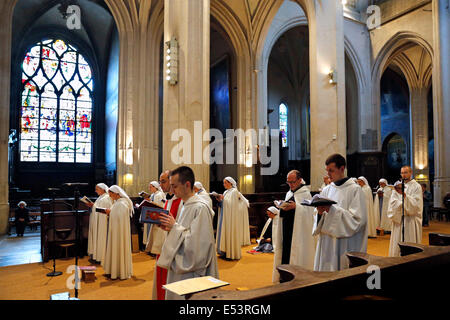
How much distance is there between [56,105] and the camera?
20219 mm

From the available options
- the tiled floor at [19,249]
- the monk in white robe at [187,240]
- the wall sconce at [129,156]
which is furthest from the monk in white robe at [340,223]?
the wall sconce at [129,156]

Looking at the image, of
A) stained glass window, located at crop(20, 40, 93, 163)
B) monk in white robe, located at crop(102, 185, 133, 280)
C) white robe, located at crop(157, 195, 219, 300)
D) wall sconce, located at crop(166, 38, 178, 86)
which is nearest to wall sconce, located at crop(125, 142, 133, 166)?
wall sconce, located at crop(166, 38, 178, 86)

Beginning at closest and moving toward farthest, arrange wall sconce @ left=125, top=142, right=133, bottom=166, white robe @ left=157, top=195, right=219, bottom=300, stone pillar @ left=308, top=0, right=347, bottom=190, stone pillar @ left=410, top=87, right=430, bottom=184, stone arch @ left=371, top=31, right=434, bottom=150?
white robe @ left=157, top=195, right=219, bottom=300, stone pillar @ left=308, top=0, right=347, bottom=190, wall sconce @ left=125, top=142, right=133, bottom=166, stone arch @ left=371, top=31, right=434, bottom=150, stone pillar @ left=410, top=87, right=430, bottom=184

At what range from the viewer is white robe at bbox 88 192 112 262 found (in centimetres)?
663

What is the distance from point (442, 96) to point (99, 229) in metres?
14.9

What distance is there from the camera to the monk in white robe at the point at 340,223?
3.21 metres

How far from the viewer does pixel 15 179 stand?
1859 cm

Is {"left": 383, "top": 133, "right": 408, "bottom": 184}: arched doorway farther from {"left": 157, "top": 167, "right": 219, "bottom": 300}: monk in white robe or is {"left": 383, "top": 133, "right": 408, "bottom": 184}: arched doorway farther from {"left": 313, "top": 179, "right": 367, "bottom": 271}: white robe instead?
{"left": 157, "top": 167, "right": 219, "bottom": 300}: monk in white robe

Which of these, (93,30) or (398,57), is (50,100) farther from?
(398,57)

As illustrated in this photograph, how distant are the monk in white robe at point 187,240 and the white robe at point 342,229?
1292 mm

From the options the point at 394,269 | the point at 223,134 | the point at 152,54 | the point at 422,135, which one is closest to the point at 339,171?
the point at 394,269

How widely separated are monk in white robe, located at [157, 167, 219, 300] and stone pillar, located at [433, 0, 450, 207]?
1522 cm

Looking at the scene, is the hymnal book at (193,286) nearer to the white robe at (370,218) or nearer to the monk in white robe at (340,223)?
the monk in white robe at (340,223)

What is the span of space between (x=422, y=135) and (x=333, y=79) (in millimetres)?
15963
